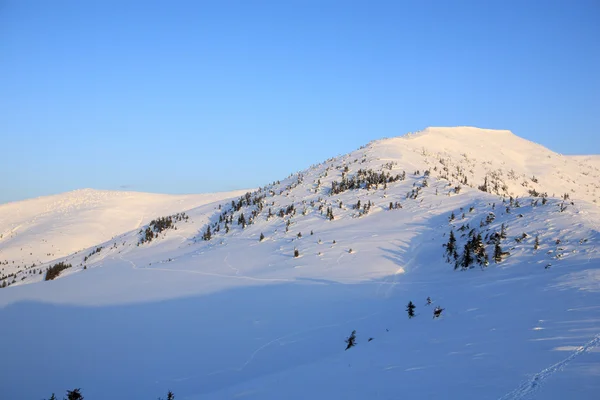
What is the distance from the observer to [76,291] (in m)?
20.4

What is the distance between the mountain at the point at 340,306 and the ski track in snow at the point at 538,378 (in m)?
0.04

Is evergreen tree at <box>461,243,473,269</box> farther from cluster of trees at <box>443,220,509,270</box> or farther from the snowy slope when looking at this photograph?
the snowy slope

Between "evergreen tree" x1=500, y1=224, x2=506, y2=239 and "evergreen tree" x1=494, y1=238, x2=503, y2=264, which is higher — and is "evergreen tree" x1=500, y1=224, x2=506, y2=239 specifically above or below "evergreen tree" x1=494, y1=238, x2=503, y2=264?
above

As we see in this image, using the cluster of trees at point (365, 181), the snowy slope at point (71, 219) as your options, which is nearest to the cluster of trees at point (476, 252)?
the cluster of trees at point (365, 181)

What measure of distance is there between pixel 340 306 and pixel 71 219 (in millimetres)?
59391

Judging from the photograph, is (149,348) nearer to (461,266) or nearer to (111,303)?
(111,303)

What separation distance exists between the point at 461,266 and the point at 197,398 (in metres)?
10.7

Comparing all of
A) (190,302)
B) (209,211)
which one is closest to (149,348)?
(190,302)

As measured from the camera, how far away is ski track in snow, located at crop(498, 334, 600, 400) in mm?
5361

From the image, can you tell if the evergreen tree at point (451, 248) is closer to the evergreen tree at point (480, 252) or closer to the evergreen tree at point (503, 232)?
the evergreen tree at point (480, 252)

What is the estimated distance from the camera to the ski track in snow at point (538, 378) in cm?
536

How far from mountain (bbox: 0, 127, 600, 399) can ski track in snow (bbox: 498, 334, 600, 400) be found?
0.04m

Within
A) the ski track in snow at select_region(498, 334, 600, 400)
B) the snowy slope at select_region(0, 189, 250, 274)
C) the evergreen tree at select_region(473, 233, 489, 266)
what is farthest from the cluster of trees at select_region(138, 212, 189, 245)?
the ski track in snow at select_region(498, 334, 600, 400)

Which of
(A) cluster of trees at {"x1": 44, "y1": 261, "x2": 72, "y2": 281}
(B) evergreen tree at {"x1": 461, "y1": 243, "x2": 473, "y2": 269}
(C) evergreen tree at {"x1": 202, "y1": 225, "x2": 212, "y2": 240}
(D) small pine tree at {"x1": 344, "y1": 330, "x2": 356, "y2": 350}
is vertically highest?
(C) evergreen tree at {"x1": 202, "y1": 225, "x2": 212, "y2": 240}
